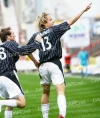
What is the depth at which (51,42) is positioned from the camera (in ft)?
26.9

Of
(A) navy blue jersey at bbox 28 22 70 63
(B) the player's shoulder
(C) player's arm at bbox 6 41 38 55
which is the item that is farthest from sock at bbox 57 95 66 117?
(B) the player's shoulder

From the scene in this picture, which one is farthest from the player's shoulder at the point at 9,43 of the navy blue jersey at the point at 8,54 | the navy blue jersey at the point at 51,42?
the navy blue jersey at the point at 51,42

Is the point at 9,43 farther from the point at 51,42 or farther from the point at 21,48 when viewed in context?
the point at 51,42

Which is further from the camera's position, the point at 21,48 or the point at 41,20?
the point at 41,20

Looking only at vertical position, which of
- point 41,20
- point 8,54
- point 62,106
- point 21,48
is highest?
point 41,20

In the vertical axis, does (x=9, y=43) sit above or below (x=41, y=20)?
below

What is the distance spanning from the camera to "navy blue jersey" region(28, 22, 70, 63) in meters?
8.16

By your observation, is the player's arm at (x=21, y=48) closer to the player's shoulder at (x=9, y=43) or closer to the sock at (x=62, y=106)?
the player's shoulder at (x=9, y=43)

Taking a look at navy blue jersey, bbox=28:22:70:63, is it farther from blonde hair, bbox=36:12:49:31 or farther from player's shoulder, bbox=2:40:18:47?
player's shoulder, bbox=2:40:18:47

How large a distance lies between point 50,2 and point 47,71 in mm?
46859

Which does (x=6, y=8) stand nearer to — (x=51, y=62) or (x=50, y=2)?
(x=50, y=2)

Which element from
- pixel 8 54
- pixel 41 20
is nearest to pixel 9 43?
pixel 8 54

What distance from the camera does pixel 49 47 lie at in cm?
822

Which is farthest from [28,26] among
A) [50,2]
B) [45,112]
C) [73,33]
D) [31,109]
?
[45,112]
